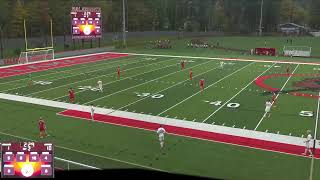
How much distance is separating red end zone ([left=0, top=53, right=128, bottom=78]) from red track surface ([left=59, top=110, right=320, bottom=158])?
18.1 metres

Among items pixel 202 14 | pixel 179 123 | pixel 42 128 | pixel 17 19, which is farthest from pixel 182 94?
pixel 202 14

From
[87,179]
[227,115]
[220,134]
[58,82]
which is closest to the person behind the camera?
[87,179]

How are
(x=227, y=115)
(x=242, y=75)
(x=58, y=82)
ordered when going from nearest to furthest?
(x=227, y=115) < (x=58, y=82) < (x=242, y=75)

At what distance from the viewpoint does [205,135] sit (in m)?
18.8

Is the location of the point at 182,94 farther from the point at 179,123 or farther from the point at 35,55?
the point at 35,55

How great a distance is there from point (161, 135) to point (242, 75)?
70.8 ft

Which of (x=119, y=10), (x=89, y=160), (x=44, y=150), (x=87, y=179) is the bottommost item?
(x=89, y=160)

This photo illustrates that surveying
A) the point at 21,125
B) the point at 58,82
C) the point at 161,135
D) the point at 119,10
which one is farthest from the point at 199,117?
the point at 119,10

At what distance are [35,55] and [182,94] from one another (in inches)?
1063

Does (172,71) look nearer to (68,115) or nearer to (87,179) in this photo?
(68,115)

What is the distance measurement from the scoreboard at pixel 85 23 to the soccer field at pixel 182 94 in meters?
5.28

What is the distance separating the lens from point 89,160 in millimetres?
15414

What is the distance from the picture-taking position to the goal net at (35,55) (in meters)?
46.1

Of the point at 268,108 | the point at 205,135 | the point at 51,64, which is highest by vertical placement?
the point at 51,64
